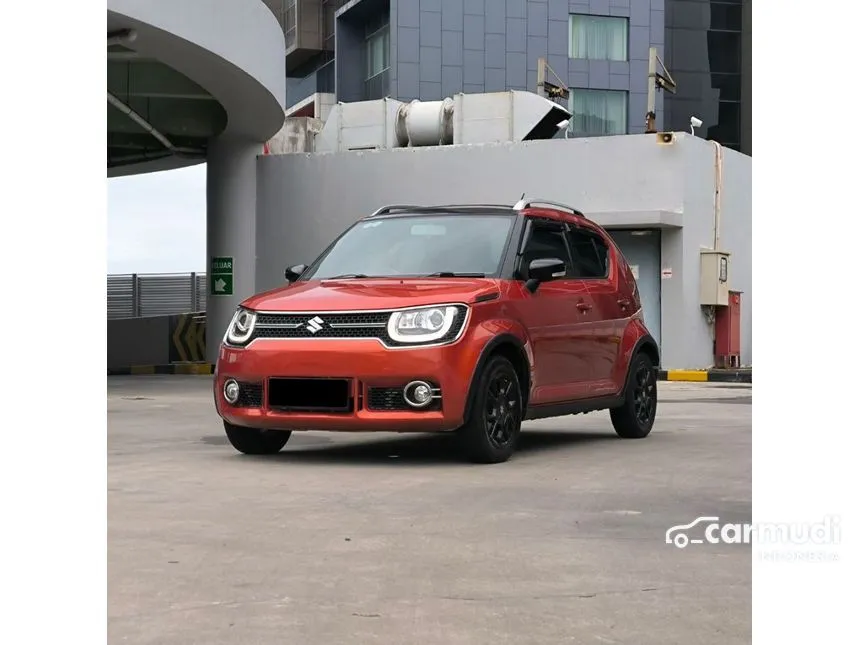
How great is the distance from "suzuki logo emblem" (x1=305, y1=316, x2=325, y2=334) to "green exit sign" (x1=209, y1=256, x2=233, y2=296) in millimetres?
19316

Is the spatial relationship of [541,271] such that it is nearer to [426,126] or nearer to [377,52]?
[426,126]

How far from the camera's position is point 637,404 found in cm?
1135

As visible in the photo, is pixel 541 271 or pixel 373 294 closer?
pixel 373 294

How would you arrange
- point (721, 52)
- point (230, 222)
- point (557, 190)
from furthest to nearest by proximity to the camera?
point (721, 52) < point (230, 222) < point (557, 190)

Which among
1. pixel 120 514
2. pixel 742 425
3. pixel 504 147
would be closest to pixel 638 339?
pixel 742 425

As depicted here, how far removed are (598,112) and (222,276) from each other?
114 ft

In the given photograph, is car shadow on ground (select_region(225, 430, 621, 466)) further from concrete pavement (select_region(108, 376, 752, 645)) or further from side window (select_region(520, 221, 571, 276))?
side window (select_region(520, 221, 571, 276))

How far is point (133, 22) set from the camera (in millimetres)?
19016

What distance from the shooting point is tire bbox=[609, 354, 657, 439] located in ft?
36.7

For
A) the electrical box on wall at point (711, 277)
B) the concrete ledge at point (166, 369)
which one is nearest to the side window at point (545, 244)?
the electrical box on wall at point (711, 277)

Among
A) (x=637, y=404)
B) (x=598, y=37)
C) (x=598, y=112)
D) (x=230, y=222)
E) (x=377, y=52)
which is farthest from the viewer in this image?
(x=598, y=112)

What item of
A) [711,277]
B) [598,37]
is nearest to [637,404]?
[711,277]

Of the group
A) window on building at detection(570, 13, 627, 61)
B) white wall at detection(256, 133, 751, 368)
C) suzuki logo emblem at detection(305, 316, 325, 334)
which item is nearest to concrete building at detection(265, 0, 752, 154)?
window on building at detection(570, 13, 627, 61)

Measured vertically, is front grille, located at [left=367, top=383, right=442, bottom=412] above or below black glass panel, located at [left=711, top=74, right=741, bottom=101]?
below
